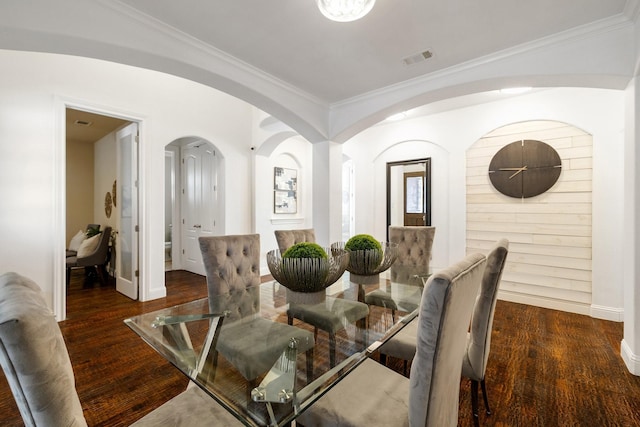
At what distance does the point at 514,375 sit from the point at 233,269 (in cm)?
224

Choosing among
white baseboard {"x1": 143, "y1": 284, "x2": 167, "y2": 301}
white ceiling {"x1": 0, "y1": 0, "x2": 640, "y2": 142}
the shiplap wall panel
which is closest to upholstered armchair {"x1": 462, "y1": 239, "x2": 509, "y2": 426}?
white ceiling {"x1": 0, "y1": 0, "x2": 640, "y2": 142}

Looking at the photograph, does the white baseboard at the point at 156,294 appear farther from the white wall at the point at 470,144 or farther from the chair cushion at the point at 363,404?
the chair cushion at the point at 363,404

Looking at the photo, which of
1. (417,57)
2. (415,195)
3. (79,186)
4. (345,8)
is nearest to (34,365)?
(345,8)

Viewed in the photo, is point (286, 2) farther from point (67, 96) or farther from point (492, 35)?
point (67, 96)

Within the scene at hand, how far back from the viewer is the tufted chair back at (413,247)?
2.92 metres

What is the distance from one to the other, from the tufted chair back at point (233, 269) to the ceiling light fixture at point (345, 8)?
5.50 feet

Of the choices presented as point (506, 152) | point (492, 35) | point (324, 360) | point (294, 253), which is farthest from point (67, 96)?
point (506, 152)

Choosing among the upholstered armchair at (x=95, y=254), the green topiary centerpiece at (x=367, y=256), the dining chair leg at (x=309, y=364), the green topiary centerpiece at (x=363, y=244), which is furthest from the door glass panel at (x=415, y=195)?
the upholstered armchair at (x=95, y=254)

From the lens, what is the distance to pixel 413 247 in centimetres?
302

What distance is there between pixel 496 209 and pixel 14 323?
14.6ft

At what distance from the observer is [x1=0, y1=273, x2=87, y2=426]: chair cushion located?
0.62 metres

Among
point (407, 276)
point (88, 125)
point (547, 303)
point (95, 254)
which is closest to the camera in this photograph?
point (407, 276)

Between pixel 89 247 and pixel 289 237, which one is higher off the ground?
pixel 289 237

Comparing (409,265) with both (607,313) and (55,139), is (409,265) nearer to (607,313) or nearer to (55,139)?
(607,313)
